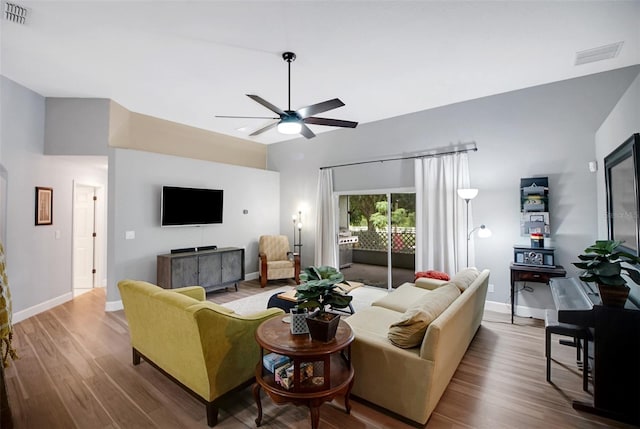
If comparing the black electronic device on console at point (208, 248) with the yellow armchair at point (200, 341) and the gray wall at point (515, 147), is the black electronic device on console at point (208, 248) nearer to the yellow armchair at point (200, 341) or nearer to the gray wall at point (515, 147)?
the yellow armchair at point (200, 341)

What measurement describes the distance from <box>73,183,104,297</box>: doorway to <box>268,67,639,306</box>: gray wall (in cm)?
510

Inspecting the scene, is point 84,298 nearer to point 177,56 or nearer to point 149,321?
point 149,321

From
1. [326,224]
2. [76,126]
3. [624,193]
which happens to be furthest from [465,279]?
[76,126]

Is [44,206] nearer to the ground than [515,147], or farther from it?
nearer to the ground

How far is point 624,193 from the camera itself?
2.59 m

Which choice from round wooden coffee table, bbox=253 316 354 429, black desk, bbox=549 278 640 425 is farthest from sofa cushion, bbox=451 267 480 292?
round wooden coffee table, bbox=253 316 354 429

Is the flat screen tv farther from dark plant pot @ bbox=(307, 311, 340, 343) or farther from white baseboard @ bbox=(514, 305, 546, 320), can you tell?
white baseboard @ bbox=(514, 305, 546, 320)

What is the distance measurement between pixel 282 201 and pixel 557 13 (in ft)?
18.6

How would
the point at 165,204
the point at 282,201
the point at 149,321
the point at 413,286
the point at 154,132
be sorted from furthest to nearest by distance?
the point at 282,201
the point at 154,132
the point at 165,204
the point at 413,286
the point at 149,321

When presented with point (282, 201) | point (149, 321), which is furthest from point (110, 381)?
point (282, 201)

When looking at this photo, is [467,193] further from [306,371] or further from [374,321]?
[306,371]

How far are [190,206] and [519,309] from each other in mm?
5733

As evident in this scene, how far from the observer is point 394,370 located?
2.02m

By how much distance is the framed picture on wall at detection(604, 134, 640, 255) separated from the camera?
7.52 feet
